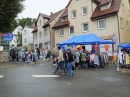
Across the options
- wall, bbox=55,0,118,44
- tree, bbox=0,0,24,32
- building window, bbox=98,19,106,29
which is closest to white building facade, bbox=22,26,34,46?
wall, bbox=55,0,118,44

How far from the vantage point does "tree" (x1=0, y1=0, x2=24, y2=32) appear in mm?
15655

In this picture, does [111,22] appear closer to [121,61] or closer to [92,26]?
[92,26]

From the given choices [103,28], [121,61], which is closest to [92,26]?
[103,28]

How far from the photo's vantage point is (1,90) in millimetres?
8055

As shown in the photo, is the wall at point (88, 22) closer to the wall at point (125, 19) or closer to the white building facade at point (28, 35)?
the wall at point (125, 19)

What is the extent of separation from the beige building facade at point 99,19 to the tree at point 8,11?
12.2 m

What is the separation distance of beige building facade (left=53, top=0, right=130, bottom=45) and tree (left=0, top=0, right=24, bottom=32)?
12204 mm

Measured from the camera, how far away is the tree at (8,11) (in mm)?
15655

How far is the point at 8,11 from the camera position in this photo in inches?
631

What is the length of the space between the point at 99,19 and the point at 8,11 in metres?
15.0

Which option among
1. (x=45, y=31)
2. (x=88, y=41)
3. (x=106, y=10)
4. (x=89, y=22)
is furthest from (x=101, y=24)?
(x=45, y=31)

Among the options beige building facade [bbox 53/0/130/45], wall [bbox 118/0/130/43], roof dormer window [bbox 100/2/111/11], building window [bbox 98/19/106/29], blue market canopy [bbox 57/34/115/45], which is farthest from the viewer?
roof dormer window [bbox 100/2/111/11]

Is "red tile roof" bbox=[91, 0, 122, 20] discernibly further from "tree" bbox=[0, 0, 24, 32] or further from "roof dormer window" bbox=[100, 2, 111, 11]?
"tree" bbox=[0, 0, 24, 32]

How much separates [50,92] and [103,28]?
820 inches
